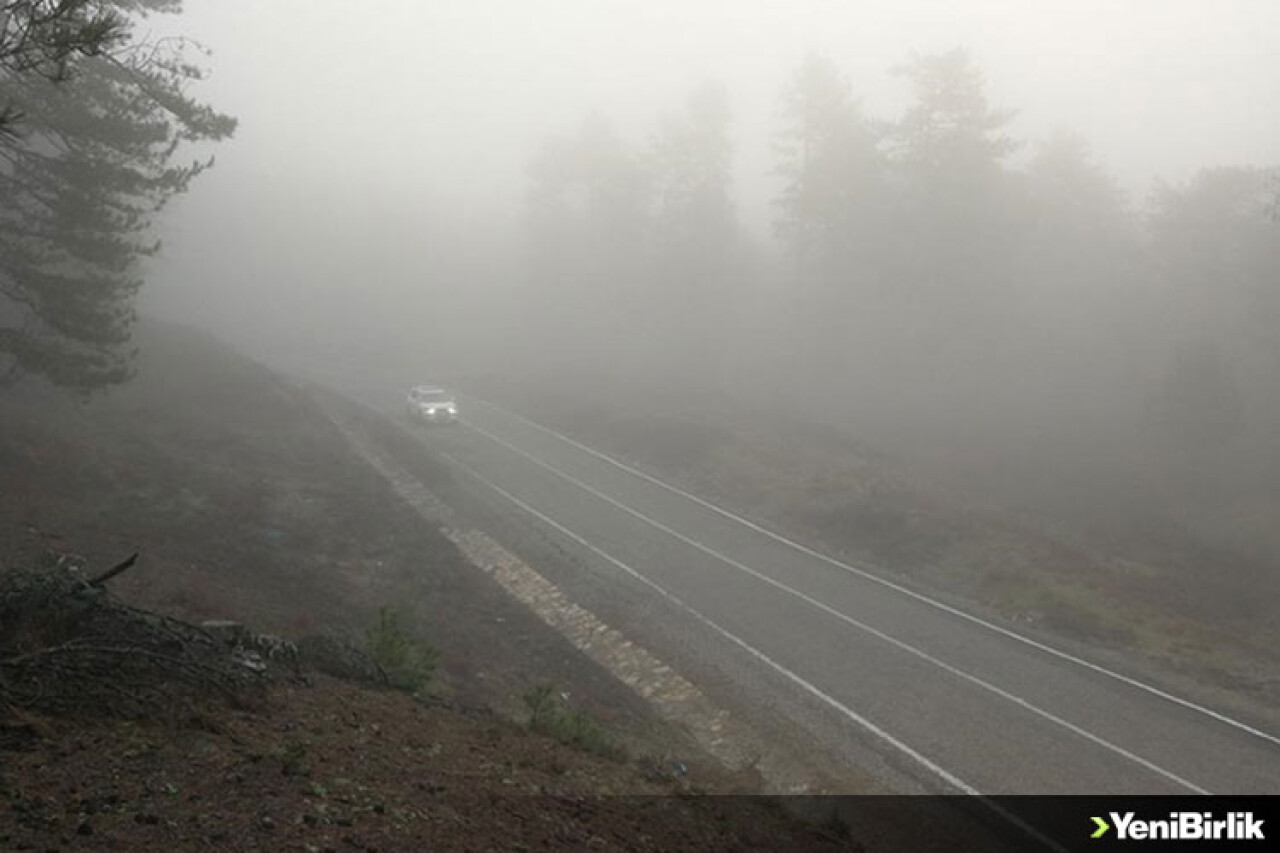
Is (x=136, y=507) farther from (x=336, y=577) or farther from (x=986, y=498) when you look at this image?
(x=986, y=498)

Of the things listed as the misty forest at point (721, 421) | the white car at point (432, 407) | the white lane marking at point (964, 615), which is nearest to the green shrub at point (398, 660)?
the misty forest at point (721, 421)

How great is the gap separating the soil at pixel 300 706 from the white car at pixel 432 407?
969 centimetres

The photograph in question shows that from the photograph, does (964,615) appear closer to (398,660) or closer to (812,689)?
(812,689)

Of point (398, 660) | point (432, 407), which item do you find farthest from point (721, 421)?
point (398, 660)

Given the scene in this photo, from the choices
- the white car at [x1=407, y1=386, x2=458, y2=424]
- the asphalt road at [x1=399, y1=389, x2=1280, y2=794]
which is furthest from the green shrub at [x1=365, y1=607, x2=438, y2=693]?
the white car at [x1=407, y1=386, x2=458, y2=424]

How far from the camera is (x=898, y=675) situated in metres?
14.7

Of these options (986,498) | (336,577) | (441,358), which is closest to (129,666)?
(336,577)

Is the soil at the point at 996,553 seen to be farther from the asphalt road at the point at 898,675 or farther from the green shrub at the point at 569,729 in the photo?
the green shrub at the point at 569,729

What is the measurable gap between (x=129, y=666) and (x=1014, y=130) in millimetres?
103770

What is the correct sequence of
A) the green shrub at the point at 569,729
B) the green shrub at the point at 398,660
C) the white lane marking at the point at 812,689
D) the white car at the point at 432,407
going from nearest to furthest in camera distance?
1. the green shrub at the point at 569,729
2. the green shrub at the point at 398,660
3. the white lane marking at the point at 812,689
4. the white car at the point at 432,407

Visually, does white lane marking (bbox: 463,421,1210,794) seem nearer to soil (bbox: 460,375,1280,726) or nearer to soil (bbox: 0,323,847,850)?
soil (bbox: 460,375,1280,726)

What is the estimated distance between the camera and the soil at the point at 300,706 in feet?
19.4

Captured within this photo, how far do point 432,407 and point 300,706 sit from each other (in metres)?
30.4

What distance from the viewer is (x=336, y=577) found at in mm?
16703
